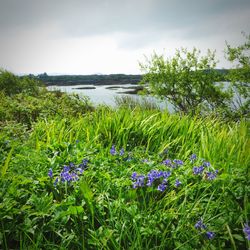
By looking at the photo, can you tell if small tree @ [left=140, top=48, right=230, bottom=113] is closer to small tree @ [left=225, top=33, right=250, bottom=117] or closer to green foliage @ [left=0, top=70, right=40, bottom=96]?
small tree @ [left=225, top=33, right=250, bottom=117]

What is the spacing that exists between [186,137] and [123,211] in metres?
1.88

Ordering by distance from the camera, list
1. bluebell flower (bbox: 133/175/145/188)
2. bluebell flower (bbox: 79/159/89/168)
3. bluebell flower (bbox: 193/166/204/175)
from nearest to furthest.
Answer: bluebell flower (bbox: 133/175/145/188)
bluebell flower (bbox: 193/166/204/175)
bluebell flower (bbox: 79/159/89/168)

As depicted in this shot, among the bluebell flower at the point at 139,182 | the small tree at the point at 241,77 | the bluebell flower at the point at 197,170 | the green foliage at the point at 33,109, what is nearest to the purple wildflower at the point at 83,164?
the bluebell flower at the point at 139,182

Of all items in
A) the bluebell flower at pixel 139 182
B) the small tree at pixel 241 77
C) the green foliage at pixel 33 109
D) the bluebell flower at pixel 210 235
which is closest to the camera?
the bluebell flower at pixel 210 235

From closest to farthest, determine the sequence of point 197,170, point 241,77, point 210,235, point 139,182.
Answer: point 210,235, point 139,182, point 197,170, point 241,77

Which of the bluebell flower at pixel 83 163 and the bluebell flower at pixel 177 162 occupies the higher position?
the bluebell flower at pixel 83 163

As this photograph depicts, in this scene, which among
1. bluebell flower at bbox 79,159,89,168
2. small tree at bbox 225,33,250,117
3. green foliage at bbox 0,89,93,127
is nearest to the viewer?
bluebell flower at bbox 79,159,89,168

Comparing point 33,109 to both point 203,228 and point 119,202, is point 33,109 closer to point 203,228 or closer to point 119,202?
point 119,202

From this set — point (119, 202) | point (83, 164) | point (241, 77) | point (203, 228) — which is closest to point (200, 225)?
point (203, 228)

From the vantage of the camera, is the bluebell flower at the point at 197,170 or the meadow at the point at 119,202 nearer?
the meadow at the point at 119,202

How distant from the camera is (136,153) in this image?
9.30 feet

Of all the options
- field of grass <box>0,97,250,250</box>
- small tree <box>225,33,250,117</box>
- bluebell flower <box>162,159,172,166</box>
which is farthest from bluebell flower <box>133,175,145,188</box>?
small tree <box>225,33,250,117</box>

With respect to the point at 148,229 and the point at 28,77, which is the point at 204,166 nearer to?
the point at 148,229

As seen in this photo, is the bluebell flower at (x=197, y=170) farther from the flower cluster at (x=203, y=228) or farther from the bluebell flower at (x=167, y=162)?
the flower cluster at (x=203, y=228)
